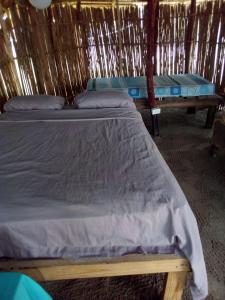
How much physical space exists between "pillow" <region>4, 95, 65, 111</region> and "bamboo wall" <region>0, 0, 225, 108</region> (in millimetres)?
500

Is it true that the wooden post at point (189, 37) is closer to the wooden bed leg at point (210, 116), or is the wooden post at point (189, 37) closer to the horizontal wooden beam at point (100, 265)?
the wooden bed leg at point (210, 116)

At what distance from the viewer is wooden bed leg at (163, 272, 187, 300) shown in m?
1.13

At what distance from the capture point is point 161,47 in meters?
3.94

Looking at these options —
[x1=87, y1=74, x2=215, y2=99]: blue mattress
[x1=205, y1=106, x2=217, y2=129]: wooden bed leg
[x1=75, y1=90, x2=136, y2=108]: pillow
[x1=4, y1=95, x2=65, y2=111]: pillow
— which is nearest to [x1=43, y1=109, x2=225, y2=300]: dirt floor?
[x1=205, y1=106, x2=217, y2=129]: wooden bed leg

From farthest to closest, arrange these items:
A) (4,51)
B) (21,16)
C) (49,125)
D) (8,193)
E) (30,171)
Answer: (21,16) < (4,51) < (49,125) < (30,171) < (8,193)

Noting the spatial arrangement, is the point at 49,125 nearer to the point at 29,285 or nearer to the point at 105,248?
the point at 105,248

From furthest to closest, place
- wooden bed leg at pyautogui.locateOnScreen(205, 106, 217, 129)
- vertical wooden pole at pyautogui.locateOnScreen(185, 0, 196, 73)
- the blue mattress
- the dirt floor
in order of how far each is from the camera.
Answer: vertical wooden pole at pyautogui.locateOnScreen(185, 0, 196, 73) → wooden bed leg at pyautogui.locateOnScreen(205, 106, 217, 129) → the blue mattress → the dirt floor

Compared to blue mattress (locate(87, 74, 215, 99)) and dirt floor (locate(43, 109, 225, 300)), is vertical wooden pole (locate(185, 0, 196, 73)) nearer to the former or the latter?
blue mattress (locate(87, 74, 215, 99))

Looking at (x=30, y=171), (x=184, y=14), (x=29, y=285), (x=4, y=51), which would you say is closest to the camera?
(x=29, y=285)

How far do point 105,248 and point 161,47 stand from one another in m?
3.69

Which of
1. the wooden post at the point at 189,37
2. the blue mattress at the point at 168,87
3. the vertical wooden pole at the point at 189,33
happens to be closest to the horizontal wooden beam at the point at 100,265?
the blue mattress at the point at 168,87

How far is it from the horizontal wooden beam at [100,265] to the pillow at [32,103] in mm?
1803

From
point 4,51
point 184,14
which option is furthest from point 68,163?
point 184,14

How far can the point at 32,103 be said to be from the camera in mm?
2568
